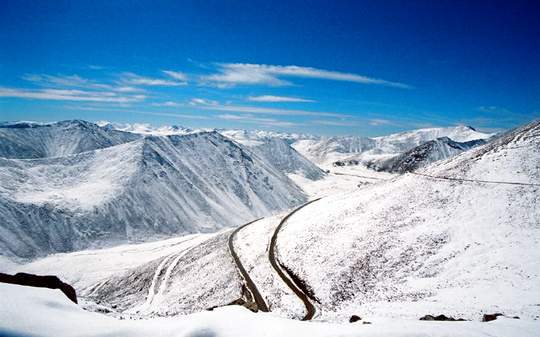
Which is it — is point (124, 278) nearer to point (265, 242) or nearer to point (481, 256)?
point (265, 242)

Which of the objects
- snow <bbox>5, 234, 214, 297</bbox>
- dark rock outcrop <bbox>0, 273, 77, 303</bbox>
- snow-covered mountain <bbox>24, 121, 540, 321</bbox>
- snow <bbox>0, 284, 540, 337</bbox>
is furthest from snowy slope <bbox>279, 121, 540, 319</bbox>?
snow <bbox>5, 234, 214, 297</bbox>

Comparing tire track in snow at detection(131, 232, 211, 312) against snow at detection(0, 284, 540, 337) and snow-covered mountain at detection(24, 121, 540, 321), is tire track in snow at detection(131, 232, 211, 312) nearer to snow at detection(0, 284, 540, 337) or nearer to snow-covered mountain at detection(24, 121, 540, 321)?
snow-covered mountain at detection(24, 121, 540, 321)

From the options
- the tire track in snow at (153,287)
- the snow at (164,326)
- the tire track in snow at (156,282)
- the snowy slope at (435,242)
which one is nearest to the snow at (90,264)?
the tire track in snow at (156,282)

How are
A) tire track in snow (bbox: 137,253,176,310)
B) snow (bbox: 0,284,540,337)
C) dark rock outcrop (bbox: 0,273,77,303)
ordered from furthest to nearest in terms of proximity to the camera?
tire track in snow (bbox: 137,253,176,310)
dark rock outcrop (bbox: 0,273,77,303)
snow (bbox: 0,284,540,337)

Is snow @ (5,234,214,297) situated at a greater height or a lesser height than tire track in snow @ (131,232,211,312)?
lesser

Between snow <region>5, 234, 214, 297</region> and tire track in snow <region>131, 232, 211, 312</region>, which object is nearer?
tire track in snow <region>131, 232, 211, 312</region>

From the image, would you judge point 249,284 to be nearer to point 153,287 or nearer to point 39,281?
point 153,287

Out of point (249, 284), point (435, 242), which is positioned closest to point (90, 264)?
point (249, 284)
